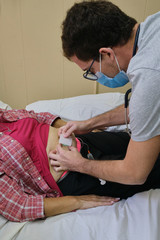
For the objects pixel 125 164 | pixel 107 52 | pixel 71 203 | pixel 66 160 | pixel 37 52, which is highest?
pixel 107 52

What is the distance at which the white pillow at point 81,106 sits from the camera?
5.50 ft

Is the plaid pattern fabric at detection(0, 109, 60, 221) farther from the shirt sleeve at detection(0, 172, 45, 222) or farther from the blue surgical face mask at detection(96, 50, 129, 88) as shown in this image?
the blue surgical face mask at detection(96, 50, 129, 88)

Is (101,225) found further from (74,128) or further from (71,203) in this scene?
(74,128)

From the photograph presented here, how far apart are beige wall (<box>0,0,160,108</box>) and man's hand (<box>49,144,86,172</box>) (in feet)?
4.26

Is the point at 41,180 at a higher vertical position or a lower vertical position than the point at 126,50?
lower

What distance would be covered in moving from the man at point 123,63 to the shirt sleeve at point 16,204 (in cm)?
24

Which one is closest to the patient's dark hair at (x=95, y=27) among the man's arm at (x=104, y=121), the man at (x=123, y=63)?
the man at (x=123, y=63)

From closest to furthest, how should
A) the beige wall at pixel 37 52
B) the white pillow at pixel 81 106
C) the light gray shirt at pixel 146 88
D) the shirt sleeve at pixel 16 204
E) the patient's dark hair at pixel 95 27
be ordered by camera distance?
the light gray shirt at pixel 146 88, the patient's dark hair at pixel 95 27, the shirt sleeve at pixel 16 204, the white pillow at pixel 81 106, the beige wall at pixel 37 52

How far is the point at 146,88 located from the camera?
0.64 metres

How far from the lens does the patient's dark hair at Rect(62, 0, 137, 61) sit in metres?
0.75

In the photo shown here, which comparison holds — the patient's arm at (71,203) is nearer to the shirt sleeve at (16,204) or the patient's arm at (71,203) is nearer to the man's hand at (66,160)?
the shirt sleeve at (16,204)

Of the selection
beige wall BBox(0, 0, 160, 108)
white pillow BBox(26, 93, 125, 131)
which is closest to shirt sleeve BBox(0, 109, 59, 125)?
white pillow BBox(26, 93, 125, 131)

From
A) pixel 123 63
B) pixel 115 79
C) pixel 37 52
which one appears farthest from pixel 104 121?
pixel 37 52

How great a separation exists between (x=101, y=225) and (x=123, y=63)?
0.73 meters
